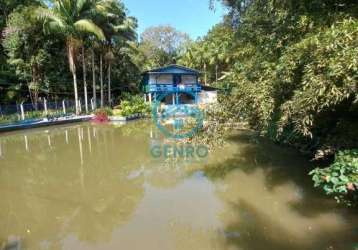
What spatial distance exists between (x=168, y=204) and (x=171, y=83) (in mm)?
20819

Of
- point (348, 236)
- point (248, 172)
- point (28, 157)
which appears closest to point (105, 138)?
point (28, 157)

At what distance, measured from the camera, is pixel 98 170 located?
24.3ft

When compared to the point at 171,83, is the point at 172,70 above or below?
above

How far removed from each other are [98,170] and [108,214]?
8.82 ft

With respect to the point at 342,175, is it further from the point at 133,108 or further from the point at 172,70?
the point at 172,70

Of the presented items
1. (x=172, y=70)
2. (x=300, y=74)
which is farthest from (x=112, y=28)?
(x=300, y=74)

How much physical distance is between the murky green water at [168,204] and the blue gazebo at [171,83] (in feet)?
52.4

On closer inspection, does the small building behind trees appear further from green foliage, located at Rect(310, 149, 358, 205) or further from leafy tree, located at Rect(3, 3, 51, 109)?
green foliage, located at Rect(310, 149, 358, 205)

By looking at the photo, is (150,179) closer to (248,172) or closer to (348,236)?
(248,172)

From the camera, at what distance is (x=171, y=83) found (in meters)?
25.4

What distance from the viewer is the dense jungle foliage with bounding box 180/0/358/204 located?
3.37 m

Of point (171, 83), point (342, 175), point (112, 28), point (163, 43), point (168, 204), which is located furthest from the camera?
point (163, 43)

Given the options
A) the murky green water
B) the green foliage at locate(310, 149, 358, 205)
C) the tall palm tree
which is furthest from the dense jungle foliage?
the tall palm tree

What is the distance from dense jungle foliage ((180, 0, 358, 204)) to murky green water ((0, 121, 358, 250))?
80 cm
